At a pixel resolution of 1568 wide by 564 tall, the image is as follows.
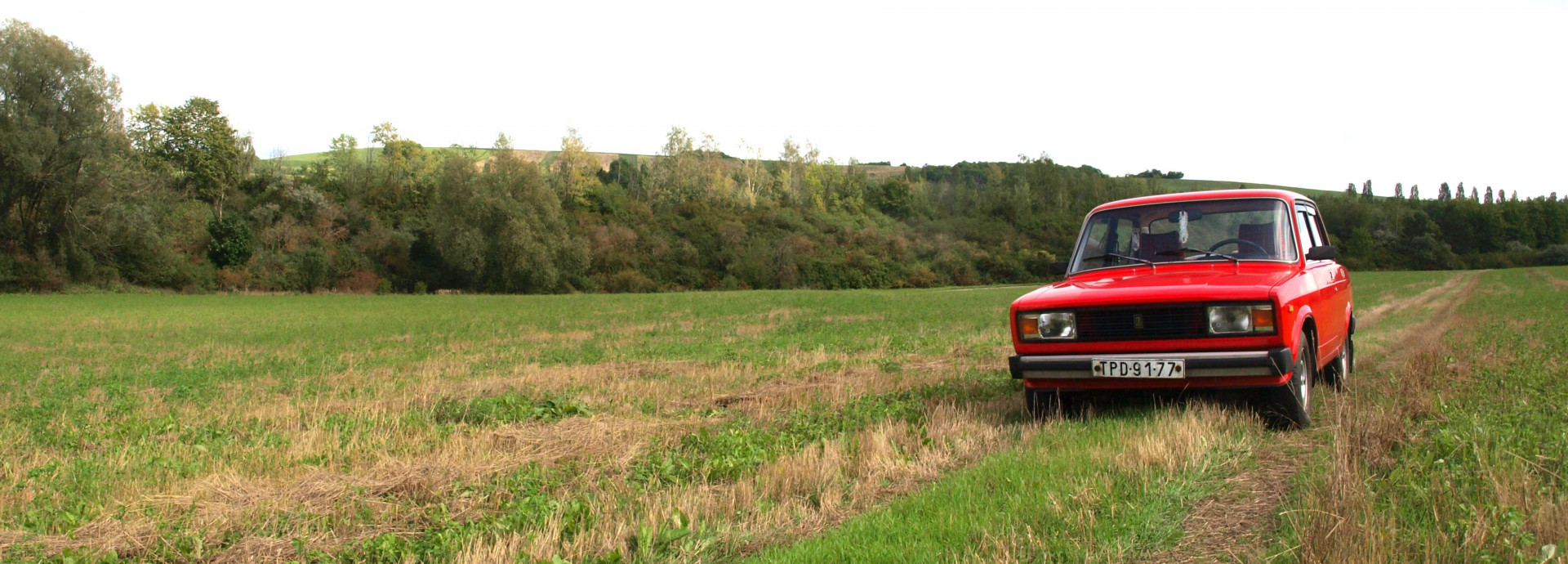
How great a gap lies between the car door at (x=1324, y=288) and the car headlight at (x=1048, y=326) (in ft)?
6.84

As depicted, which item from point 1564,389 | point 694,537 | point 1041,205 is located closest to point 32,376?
point 694,537

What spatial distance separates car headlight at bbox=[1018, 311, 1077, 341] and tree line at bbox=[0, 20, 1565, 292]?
188 feet

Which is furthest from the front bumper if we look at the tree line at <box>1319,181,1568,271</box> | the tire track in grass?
the tree line at <box>1319,181,1568,271</box>

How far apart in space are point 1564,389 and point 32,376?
18736 millimetres

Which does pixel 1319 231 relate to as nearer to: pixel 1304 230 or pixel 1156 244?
pixel 1304 230

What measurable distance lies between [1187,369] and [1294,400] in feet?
2.73

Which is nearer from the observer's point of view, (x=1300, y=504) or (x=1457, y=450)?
(x=1300, y=504)

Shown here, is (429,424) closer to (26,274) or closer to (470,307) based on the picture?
(470,307)

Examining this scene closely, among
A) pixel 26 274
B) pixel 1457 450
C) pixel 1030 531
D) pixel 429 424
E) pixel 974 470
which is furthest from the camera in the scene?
pixel 26 274

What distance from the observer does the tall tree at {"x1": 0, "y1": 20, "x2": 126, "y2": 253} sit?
160 ft

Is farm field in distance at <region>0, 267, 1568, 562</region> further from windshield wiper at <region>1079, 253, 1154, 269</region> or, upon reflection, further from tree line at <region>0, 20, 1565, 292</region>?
tree line at <region>0, 20, 1565, 292</region>

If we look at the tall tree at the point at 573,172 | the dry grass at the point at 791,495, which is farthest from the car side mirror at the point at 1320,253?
the tall tree at the point at 573,172

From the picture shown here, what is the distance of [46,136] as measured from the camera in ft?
159

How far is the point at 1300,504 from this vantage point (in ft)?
14.0
